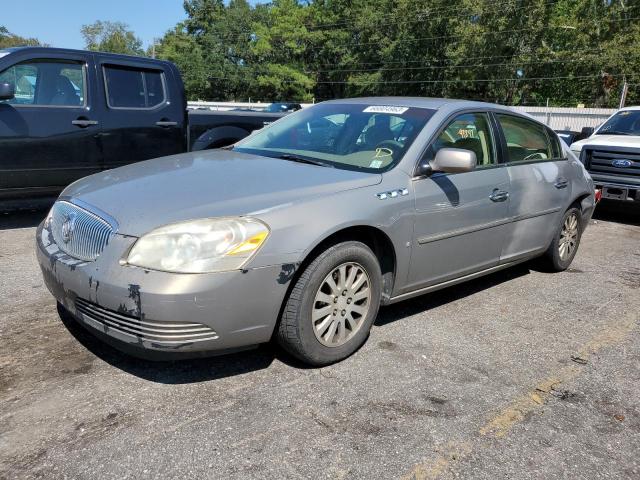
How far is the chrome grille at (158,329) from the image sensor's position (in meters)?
2.74

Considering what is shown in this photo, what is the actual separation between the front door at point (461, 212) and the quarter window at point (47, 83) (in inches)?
171

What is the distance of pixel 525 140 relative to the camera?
4871 mm

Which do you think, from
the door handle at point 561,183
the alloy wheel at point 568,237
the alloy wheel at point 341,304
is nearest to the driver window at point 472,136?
the door handle at point 561,183

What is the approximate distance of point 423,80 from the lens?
53.6 metres

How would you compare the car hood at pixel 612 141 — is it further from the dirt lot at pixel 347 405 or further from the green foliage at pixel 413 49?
the green foliage at pixel 413 49

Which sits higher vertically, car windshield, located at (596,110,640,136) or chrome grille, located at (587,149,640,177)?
car windshield, located at (596,110,640,136)

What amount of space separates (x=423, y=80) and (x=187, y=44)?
35.6m

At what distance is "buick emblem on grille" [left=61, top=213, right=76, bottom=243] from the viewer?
313cm

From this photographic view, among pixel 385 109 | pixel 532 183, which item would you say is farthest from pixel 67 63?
pixel 532 183

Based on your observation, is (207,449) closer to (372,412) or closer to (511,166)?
(372,412)

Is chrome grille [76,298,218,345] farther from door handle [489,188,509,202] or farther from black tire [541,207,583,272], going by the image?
black tire [541,207,583,272]

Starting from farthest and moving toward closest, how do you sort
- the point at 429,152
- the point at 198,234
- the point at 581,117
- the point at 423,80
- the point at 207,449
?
the point at 423,80 < the point at 581,117 < the point at 429,152 < the point at 198,234 < the point at 207,449

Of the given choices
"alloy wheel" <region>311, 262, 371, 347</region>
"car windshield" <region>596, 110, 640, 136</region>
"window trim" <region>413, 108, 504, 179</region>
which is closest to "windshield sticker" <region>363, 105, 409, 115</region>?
"window trim" <region>413, 108, 504, 179</region>

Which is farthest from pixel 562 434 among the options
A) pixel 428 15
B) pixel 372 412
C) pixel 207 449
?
pixel 428 15
